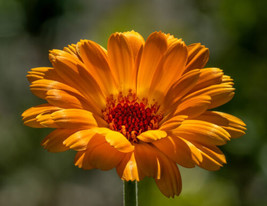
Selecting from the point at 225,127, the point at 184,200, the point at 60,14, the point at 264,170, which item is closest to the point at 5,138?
the point at 60,14

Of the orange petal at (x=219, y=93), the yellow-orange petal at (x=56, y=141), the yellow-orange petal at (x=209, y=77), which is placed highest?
the yellow-orange petal at (x=209, y=77)

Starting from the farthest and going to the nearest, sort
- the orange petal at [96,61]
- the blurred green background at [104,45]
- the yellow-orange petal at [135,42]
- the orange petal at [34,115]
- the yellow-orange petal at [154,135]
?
the blurred green background at [104,45] < the yellow-orange petal at [135,42] < the orange petal at [96,61] < the orange petal at [34,115] < the yellow-orange petal at [154,135]

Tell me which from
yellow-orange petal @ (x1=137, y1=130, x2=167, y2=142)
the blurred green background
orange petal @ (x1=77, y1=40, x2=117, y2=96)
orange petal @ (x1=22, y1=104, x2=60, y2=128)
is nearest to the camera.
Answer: yellow-orange petal @ (x1=137, y1=130, x2=167, y2=142)

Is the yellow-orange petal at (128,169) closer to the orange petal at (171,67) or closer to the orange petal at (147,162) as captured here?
the orange petal at (147,162)

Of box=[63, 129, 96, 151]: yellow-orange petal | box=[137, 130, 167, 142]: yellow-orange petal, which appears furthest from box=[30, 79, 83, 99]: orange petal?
box=[137, 130, 167, 142]: yellow-orange petal

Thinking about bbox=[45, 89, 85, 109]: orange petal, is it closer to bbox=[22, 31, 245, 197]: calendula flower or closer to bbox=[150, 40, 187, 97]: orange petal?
bbox=[22, 31, 245, 197]: calendula flower

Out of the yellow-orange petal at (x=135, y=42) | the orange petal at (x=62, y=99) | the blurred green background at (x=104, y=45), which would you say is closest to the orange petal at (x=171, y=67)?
the yellow-orange petal at (x=135, y=42)

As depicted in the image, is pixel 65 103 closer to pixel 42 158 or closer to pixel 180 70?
pixel 180 70
